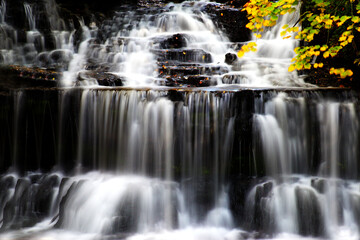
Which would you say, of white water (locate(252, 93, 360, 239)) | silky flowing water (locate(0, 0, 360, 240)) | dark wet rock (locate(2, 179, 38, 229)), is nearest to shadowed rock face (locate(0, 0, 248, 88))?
silky flowing water (locate(0, 0, 360, 240))

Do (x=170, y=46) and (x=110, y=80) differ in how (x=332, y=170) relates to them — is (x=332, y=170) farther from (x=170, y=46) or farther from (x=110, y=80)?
(x=170, y=46)

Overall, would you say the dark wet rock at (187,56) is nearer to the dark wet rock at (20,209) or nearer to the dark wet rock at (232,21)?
the dark wet rock at (232,21)

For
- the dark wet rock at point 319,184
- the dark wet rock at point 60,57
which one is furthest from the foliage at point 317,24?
the dark wet rock at point 60,57

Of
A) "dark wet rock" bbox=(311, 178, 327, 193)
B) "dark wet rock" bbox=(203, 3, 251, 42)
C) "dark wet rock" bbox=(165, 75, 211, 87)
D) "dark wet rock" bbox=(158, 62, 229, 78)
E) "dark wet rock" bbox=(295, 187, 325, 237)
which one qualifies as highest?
"dark wet rock" bbox=(203, 3, 251, 42)

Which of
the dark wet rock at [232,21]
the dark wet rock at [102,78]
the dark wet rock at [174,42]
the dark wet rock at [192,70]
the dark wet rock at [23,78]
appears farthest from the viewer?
the dark wet rock at [232,21]

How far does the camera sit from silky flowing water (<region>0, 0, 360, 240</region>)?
467 cm

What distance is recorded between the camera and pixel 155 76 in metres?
8.06

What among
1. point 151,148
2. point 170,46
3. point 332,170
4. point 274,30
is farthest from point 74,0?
point 332,170

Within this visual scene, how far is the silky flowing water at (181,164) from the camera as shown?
467 cm

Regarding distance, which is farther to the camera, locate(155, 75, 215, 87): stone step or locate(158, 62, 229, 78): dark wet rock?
locate(158, 62, 229, 78): dark wet rock

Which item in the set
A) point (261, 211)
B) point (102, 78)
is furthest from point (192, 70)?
point (261, 211)

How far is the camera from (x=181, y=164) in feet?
17.3

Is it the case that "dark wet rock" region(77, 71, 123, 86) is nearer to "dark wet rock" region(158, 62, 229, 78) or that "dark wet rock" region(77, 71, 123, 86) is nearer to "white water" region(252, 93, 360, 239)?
"dark wet rock" region(158, 62, 229, 78)

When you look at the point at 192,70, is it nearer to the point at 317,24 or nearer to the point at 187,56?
the point at 187,56
